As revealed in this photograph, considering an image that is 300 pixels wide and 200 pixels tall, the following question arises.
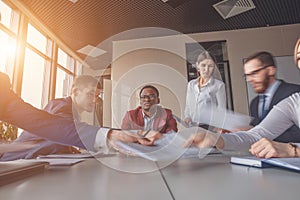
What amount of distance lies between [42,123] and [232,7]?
280 cm

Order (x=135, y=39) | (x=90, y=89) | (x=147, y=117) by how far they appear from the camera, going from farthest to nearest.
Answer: (x=135, y=39), (x=147, y=117), (x=90, y=89)

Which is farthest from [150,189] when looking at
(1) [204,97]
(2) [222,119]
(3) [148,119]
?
(1) [204,97]

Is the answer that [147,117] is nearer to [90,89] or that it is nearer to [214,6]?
[90,89]

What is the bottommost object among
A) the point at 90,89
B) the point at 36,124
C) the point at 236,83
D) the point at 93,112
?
the point at 36,124

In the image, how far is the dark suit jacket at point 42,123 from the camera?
49 centimetres

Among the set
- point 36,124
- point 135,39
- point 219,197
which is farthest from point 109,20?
point 219,197

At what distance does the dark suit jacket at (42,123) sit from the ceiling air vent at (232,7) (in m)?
2.60

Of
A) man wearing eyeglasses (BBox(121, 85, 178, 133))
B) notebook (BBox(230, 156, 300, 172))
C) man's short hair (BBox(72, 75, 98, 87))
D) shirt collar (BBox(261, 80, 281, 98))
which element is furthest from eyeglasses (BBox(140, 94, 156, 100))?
notebook (BBox(230, 156, 300, 172))

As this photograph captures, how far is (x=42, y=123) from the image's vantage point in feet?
1.61

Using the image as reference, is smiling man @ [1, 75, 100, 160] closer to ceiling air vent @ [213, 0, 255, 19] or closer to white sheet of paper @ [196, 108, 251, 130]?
white sheet of paper @ [196, 108, 251, 130]

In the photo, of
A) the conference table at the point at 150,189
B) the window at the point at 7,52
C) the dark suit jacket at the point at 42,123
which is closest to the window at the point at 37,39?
the window at the point at 7,52

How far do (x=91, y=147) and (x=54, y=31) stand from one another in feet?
10.7

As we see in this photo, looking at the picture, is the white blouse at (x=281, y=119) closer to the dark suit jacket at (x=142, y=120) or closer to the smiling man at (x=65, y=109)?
the dark suit jacket at (x=142, y=120)

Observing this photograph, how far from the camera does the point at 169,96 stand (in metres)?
3.17
